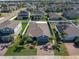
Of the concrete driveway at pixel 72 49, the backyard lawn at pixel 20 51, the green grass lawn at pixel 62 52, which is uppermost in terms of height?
the backyard lawn at pixel 20 51

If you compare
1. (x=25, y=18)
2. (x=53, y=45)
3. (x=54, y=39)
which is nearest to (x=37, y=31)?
(x=54, y=39)

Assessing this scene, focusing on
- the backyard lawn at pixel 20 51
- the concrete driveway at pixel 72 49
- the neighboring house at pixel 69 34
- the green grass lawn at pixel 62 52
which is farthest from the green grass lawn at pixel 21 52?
the neighboring house at pixel 69 34

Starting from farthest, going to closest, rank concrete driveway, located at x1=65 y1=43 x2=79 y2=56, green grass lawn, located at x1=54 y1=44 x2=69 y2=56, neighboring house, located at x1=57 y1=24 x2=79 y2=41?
neighboring house, located at x1=57 y1=24 x2=79 y2=41, concrete driveway, located at x1=65 y1=43 x2=79 y2=56, green grass lawn, located at x1=54 y1=44 x2=69 y2=56

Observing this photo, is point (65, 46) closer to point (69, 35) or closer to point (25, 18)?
point (69, 35)

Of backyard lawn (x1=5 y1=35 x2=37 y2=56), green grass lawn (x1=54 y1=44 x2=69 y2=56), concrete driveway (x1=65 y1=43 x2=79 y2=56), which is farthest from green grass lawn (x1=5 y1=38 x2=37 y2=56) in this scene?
concrete driveway (x1=65 y1=43 x2=79 y2=56)

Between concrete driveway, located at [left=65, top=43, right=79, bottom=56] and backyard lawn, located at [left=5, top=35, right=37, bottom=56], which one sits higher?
backyard lawn, located at [left=5, top=35, right=37, bottom=56]

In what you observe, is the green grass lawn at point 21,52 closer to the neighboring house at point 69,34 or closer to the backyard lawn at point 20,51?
the backyard lawn at point 20,51

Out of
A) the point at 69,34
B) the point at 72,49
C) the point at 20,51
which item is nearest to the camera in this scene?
the point at 20,51

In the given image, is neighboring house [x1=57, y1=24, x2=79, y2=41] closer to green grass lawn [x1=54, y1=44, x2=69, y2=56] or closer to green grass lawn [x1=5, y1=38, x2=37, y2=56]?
green grass lawn [x1=54, y1=44, x2=69, y2=56]

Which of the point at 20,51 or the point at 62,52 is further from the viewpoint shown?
the point at 20,51

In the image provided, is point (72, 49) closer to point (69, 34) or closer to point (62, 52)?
point (62, 52)

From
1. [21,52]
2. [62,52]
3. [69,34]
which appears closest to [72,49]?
[62,52]
